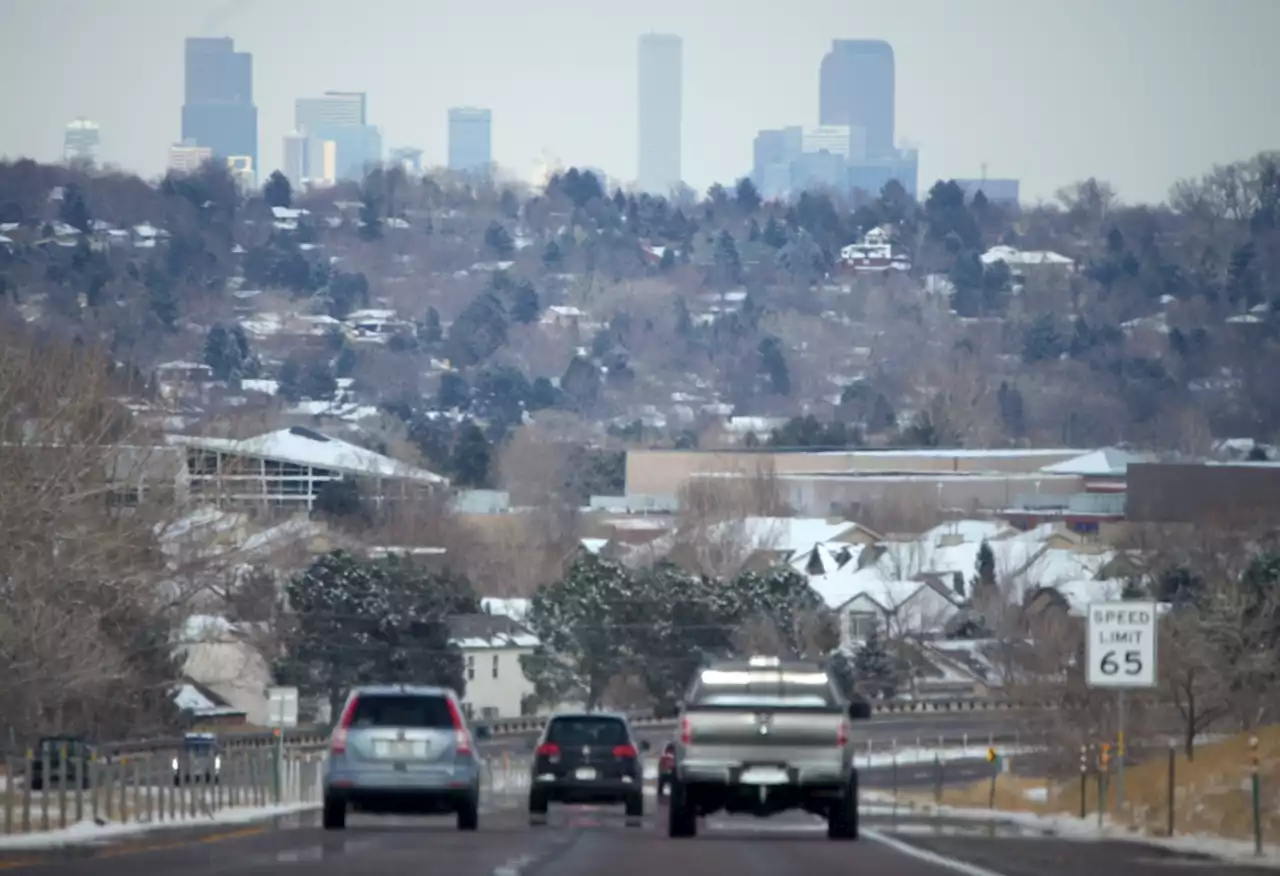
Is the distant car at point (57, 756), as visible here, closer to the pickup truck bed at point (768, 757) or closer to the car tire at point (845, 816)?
the pickup truck bed at point (768, 757)

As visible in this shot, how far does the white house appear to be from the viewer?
3686 inches

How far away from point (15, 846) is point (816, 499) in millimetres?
153479

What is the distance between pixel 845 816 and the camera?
91.0 feet

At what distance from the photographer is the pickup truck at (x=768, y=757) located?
2698 cm

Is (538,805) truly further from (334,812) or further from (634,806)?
(334,812)

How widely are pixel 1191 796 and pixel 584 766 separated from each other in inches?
301

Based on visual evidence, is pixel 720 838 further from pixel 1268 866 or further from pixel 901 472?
pixel 901 472

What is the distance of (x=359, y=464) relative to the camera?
520ft

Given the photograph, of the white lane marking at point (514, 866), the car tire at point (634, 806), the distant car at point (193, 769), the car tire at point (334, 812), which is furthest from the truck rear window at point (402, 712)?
the car tire at point (634, 806)

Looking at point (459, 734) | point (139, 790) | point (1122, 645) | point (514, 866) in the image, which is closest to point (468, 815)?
point (459, 734)

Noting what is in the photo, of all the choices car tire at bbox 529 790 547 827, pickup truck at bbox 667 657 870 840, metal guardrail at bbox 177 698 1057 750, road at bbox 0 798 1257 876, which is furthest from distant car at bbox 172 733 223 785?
metal guardrail at bbox 177 698 1057 750

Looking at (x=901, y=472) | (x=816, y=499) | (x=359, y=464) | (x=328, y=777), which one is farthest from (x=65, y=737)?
(x=901, y=472)

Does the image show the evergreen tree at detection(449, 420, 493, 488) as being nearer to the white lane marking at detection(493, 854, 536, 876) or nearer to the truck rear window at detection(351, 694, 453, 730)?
the truck rear window at detection(351, 694, 453, 730)

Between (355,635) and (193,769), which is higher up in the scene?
(355,635)
